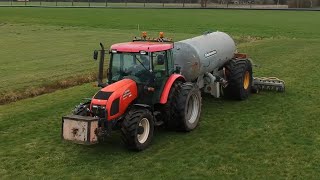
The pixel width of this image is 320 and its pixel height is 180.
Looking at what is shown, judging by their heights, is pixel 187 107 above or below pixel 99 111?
below

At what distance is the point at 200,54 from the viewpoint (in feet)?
40.8

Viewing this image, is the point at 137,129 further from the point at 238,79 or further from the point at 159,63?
the point at 238,79

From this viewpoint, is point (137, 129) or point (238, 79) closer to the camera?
point (137, 129)

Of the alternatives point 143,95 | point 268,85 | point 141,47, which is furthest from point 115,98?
point 268,85

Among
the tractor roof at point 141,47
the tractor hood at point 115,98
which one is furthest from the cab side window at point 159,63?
the tractor hood at point 115,98

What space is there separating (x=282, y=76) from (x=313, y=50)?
1039 cm

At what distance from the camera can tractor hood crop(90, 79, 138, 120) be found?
29.7ft

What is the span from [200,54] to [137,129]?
4.00 m

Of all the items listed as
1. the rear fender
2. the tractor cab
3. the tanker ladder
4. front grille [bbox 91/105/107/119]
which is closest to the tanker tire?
the rear fender

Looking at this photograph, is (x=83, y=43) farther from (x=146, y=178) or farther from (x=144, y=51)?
(x=146, y=178)

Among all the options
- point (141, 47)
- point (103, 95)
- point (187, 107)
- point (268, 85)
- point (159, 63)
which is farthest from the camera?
point (268, 85)

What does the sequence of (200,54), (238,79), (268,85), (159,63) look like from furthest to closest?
(268,85) → (238,79) → (200,54) → (159,63)

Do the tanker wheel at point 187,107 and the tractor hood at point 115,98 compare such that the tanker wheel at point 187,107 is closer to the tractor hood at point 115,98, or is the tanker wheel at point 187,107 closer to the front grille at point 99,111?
the tractor hood at point 115,98

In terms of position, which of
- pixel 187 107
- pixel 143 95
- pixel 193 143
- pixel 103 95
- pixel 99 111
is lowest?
pixel 193 143
